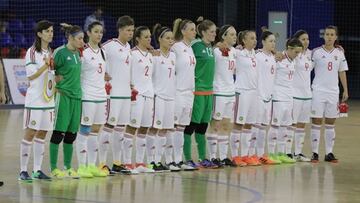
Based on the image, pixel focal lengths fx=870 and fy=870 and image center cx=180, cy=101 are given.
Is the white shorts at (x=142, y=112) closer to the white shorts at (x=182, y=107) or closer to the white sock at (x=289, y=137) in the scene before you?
the white shorts at (x=182, y=107)

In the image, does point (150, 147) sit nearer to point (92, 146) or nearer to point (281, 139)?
point (92, 146)

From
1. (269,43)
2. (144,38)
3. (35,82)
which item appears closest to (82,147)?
(35,82)

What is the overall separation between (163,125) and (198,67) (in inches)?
43.8

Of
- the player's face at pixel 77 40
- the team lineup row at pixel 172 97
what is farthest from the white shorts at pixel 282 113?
the player's face at pixel 77 40

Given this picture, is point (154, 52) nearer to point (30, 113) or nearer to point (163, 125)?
point (163, 125)

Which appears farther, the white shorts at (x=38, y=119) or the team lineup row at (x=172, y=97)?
the team lineup row at (x=172, y=97)

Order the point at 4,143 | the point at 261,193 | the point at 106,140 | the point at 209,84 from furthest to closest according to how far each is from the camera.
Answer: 1. the point at 4,143
2. the point at 209,84
3. the point at 106,140
4. the point at 261,193

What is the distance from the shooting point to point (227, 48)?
41.8ft

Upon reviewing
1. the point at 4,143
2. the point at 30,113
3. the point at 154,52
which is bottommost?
the point at 4,143

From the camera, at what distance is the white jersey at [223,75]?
1255 cm

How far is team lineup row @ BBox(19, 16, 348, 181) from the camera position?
1091 centimetres

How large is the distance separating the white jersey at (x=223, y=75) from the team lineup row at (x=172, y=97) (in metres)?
0.01

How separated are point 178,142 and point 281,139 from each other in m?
2.16

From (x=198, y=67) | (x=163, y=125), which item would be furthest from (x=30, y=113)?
(x=198, y=67)
